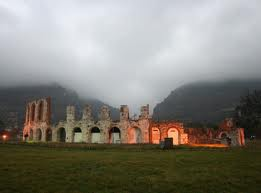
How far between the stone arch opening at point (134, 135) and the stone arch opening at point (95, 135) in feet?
19.0

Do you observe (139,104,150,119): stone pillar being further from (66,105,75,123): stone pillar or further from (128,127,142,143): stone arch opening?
(66,105,75,123): stone pillar

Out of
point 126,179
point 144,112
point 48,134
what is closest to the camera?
point 126,179

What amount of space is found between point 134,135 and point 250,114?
49369 mm

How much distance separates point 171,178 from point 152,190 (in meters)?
1.81

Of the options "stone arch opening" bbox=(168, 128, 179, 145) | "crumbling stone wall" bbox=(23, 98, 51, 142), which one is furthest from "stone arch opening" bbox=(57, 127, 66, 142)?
"stone arch opening" bbox=(168, 128, 179, 145)

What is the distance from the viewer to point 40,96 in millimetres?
166500

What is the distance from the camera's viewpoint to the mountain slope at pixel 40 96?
146 meters

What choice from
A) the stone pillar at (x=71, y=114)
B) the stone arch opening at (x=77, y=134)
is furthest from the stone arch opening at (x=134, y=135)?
the stone pillar at (x=71, y=114)

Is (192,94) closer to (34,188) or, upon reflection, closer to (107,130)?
(107,130)

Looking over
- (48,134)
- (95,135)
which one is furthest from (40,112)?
(95,135)

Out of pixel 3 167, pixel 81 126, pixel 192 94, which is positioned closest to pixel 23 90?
pixel 192 94

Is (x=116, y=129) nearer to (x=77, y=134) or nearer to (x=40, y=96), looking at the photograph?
(x=77, y=134)

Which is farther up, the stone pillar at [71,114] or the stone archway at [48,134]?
the stone pillar at [71,114]

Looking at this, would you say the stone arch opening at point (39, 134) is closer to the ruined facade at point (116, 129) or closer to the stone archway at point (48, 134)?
the ruined facade at point (116, 129)
